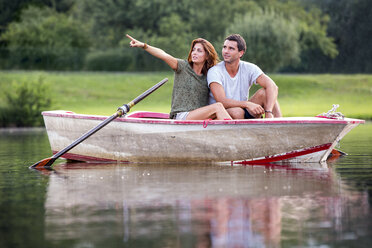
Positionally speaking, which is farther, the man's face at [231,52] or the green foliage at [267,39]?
the green foliage at [267,39]

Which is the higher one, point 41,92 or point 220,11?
point 220,11

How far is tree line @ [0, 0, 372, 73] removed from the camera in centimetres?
4169

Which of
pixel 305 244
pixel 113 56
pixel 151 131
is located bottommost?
pixel 305 244

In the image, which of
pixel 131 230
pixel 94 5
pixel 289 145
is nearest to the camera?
pixel 131 230

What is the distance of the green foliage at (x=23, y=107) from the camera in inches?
931

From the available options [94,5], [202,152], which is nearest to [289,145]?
[202,152]

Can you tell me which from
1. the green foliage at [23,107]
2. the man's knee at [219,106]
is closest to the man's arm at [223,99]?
the man's knee at [219,106]

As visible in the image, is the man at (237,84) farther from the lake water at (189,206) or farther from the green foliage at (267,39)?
the green foliage at (267,39)

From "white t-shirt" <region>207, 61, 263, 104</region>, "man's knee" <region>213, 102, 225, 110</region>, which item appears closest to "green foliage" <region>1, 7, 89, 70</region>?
"white t-shirt" <region>207, 61, 263, 104</region>

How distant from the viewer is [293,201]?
650 cm

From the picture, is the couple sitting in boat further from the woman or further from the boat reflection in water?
the boat reflection in water

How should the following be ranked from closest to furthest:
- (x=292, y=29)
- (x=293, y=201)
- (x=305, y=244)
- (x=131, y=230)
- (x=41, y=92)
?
1. (x=305, y=244)
2. (x=131, y=230)
3. (x=293, y=201)
4. (x=41, y=92)
5. (x=292, y=29)

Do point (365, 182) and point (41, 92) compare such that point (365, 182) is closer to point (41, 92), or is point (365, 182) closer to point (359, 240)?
point (359, 240)

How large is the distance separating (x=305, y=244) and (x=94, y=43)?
47164mm
